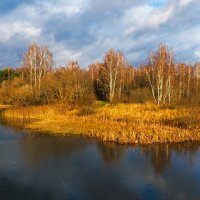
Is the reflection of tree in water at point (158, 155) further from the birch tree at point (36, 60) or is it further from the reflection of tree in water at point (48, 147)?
the birch tree at point (36, 60)

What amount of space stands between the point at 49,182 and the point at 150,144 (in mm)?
11624

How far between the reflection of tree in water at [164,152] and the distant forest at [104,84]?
77.8 feet

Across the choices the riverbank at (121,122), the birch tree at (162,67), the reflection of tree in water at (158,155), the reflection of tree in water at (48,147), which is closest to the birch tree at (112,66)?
the birch tree at (162,67)

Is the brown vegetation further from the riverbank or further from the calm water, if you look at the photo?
the calm water

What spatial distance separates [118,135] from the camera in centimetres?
2986

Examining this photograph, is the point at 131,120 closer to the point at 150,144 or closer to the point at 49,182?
the point at 150,144

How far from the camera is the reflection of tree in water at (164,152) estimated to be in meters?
22.8

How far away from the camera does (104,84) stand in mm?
71750

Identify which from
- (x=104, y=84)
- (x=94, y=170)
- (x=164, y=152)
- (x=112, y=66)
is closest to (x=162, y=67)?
(x=112, y=66)

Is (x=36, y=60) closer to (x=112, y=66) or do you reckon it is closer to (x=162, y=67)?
(x=112, y=66)

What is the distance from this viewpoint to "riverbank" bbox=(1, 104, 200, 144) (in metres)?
29.7

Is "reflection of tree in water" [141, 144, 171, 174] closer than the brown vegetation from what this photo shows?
Yes

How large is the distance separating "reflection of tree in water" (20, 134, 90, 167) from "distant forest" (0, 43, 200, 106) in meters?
21.6

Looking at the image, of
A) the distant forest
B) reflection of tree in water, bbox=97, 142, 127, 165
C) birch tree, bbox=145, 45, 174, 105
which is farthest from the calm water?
birch tree, bbox=145, 45, 174, 105
